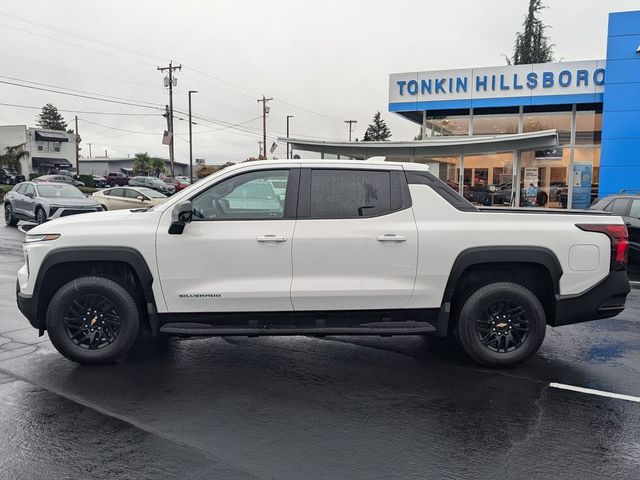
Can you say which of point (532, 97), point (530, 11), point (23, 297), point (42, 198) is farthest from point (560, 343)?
point (530, 11)

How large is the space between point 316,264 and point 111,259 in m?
1.82

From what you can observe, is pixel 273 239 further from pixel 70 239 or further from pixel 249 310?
pixel 70 239

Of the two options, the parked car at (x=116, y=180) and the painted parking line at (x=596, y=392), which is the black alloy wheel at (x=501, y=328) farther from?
the parked car at (x=116, y=180)

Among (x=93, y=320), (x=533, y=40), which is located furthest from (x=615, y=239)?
(x=533, y=40)

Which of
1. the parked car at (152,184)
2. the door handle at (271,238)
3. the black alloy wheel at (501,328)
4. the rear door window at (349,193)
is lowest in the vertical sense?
the black alloy wheel at (501,328)

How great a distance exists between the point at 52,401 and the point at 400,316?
9.83ft

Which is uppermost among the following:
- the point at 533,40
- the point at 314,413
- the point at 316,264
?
the point at 533,40

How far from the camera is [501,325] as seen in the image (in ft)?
16.9

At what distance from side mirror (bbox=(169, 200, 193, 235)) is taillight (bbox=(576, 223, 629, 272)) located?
354 cm

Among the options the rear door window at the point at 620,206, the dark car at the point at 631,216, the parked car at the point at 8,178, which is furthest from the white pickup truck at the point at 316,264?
the parked car at the point at 8,178

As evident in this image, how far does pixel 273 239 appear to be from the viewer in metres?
4.86

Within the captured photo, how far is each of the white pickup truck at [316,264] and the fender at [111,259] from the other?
0.01 m

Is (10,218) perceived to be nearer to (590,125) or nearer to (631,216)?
(631,216)

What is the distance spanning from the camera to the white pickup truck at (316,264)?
16.0ft
